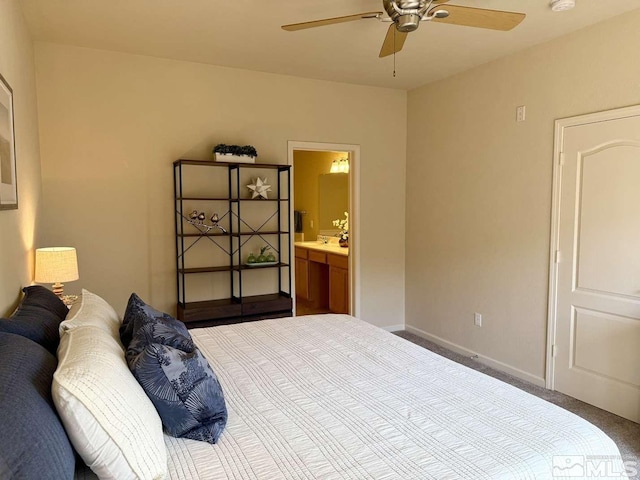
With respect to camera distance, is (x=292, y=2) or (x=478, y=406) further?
(x=292, y=2)

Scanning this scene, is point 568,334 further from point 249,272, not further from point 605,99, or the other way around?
point 249,272

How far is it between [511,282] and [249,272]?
7.74 ft

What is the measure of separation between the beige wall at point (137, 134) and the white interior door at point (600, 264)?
2287 millimetres

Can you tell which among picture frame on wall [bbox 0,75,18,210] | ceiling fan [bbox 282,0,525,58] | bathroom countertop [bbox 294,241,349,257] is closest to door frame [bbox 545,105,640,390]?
ceiling fan [bbox 282,0,525,58]

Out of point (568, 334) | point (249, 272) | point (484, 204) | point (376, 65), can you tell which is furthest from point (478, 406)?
point (376, 65)

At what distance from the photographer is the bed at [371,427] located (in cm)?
124

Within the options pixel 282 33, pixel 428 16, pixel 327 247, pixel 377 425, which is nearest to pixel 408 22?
pixel 428 16

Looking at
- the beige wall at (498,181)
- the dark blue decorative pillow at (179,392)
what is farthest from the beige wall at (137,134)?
the dark blue decorative pillow at (179,392)

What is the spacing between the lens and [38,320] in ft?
5.58

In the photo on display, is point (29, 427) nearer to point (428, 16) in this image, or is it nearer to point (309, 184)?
point (428, 16)

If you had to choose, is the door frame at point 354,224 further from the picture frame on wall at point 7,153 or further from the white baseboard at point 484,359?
the picture frame on wall at point 7,153

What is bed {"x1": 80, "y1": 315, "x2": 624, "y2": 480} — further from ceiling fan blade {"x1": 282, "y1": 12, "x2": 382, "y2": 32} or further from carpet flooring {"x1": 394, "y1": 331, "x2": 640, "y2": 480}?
ceiling fan blade {"x1": 282, "y1": 12, "x2": 382, "y2": 32}

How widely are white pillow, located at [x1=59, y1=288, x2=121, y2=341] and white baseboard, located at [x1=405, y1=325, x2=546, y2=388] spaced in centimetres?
314

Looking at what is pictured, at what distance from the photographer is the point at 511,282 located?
3680 mm
